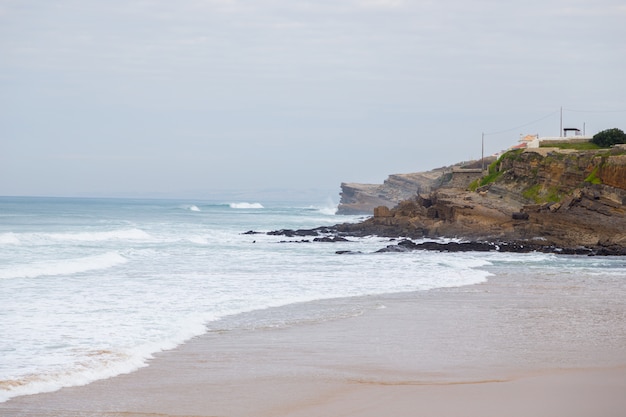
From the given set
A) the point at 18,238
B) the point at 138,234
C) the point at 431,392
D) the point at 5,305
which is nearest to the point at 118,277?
the point at 5,305

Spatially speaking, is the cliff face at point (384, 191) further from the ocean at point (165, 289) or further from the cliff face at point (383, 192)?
the ocean at point (165, 289)

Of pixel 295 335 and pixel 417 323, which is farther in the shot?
pixel 417 323

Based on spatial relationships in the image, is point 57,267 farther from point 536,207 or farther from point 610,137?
point 610,137

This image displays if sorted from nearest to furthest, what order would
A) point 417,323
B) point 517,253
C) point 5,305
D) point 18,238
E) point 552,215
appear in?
point 417,323, point 5,305, point 517,253, point 18,238, point 552,215

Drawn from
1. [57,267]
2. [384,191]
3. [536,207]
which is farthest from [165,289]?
[384,191]

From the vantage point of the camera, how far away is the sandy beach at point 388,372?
8.23 metres

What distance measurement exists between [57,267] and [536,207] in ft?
91.9

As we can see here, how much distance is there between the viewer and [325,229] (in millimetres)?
53656

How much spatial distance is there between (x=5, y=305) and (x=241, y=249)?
2146 cm

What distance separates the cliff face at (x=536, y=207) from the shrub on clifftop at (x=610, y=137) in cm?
570

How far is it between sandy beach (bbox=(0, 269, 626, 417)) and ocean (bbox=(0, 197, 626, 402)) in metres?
0.72

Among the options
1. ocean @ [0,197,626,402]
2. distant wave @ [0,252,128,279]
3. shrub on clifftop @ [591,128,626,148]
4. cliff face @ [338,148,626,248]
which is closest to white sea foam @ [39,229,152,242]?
ocean @ [0,197,626,402]

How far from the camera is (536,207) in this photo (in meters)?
42.6

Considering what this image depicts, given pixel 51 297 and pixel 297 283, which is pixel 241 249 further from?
pixel 51 297
